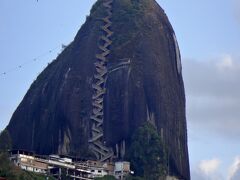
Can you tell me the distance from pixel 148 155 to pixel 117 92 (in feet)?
44.9

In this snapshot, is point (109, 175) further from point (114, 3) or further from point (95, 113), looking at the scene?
point (114, 3)

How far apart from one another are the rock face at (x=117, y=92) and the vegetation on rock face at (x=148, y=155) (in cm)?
331

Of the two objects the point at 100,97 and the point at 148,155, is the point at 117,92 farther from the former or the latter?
the point at 148,155

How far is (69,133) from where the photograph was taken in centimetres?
14138

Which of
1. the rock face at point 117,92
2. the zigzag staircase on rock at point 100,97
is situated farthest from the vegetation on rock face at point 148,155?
the zigzag staircase on rock at point 100,97

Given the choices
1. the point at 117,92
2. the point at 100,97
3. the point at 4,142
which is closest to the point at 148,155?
the point at 117,92

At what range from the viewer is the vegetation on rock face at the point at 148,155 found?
427 ft

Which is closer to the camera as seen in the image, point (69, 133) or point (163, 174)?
point (163, 174)

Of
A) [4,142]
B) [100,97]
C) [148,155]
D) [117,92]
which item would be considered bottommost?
[148,155]

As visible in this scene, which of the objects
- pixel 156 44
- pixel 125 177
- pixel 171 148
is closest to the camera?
pixel 125 177

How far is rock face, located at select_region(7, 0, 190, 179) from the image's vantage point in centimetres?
13975

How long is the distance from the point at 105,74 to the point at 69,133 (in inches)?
373

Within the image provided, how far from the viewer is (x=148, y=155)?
431 feet

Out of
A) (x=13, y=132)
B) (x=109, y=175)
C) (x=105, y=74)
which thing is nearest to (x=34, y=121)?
(x=13, y=132)
